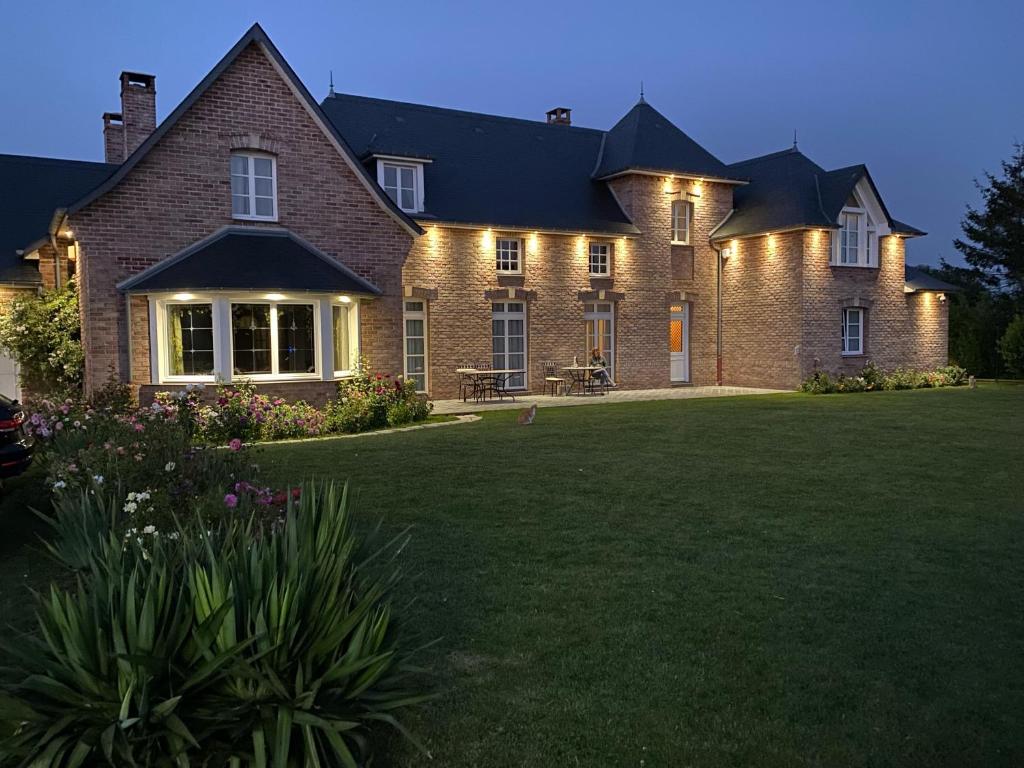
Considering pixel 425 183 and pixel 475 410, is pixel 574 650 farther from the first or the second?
pixel 425 183

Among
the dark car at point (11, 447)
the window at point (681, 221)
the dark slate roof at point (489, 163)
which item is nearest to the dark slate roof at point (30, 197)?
the dark slate roof at point (489, 163)

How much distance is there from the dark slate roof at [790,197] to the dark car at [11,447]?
790 inches

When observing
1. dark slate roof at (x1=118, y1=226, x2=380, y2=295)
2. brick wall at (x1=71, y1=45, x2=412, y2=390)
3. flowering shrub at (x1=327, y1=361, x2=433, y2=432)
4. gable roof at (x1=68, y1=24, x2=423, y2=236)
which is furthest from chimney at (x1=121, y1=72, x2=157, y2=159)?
flowering shrub at (x1=327, y1=361, x2=433, y2=432)

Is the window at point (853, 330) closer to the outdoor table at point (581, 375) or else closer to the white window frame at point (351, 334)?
the outdoor table at point (581, 375)

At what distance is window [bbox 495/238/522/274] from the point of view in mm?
21125

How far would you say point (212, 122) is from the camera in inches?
602

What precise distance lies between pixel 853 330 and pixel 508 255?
11265mm

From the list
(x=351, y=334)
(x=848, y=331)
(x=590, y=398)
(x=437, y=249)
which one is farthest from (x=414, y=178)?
(x=848, y=331)

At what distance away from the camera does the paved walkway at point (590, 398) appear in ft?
60.2

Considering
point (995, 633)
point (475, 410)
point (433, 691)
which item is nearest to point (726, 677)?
point (433, 691)

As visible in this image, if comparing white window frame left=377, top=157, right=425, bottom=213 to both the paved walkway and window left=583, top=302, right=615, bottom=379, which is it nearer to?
the paved walkway

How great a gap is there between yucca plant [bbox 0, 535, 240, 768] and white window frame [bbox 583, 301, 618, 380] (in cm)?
1977

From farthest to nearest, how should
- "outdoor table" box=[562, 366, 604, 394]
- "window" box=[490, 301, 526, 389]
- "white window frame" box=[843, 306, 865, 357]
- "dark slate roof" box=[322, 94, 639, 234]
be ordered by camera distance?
"white window frame" box=[843, 306, 865, 357] < "outdoor table" box=[562, 366, 604, 394] < "window" box=[490, 301, 526, 389] < "dark slate roof" box=[322, 94, 639, 234]

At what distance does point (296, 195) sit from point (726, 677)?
46.7 ft
